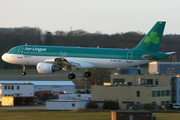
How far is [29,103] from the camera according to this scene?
75.5 m

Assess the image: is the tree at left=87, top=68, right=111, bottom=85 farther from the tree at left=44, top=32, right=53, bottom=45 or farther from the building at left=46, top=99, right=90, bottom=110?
the building at left=46, top=99, right=90, bottom=110

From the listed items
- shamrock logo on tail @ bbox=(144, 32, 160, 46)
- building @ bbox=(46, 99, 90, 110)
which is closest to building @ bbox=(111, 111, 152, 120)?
shamrock logo on tail @ bbox=(144, 32, 160, 46)

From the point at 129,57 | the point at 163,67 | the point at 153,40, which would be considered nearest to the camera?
the point at 129,57

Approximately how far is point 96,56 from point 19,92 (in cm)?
3463

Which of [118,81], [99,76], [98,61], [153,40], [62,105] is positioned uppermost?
[153,40]

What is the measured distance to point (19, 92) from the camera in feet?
252

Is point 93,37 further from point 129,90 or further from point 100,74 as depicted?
point 129,90

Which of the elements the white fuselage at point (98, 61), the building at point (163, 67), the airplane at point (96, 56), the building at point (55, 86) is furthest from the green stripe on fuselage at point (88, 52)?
the building at point (163, 67)

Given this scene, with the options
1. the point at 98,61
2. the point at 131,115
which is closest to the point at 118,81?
the point at 98,61

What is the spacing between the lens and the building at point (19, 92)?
75.6m

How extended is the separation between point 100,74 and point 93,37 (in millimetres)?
18601

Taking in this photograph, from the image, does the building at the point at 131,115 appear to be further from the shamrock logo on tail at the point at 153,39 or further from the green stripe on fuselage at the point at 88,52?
the shamrock logo on tail at the point at 153,39

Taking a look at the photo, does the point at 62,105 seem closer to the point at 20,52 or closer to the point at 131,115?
the point at 20,52

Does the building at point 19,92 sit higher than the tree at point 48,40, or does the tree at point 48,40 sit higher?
the tree at point 48,40
